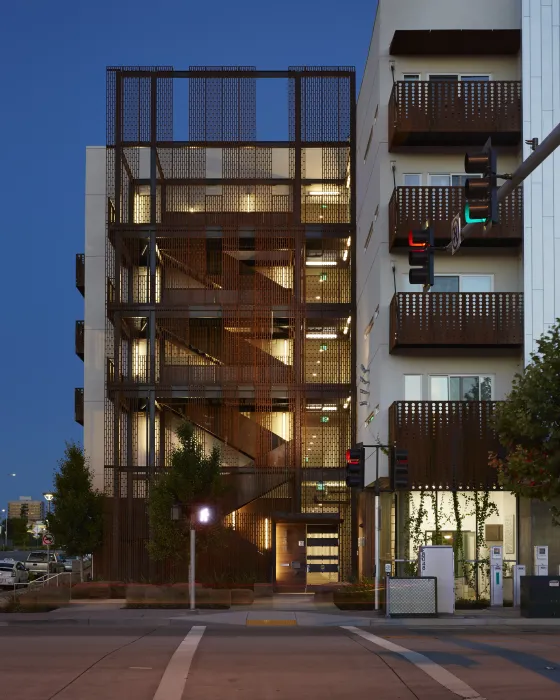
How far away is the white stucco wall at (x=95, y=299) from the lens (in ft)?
177

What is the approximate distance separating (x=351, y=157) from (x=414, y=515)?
678 inches

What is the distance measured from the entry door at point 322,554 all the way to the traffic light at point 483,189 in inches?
1438

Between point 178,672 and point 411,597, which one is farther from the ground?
point 178,672

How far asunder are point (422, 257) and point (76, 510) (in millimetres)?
33507

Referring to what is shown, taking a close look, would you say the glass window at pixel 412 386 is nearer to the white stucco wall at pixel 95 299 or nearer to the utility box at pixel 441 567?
the utility box at pixel 441 567

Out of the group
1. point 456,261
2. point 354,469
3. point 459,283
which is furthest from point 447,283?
point 354,469

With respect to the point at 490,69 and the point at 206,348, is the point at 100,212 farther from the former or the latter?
the point at 490,69

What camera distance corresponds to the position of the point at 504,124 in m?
40.2

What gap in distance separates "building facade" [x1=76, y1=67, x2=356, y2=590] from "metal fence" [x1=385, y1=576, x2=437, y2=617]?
15.8 meters

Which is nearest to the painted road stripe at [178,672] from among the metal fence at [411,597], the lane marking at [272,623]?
the lane marking at [272,623]

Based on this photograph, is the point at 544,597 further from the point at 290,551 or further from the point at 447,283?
the point at 290,551

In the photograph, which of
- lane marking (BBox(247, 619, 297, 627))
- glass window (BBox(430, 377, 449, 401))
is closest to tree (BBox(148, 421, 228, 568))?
glass window (BBox(430, 377, 449, 401))

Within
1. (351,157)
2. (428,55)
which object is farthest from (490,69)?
(351,157)

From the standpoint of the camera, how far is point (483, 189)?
15.0m
